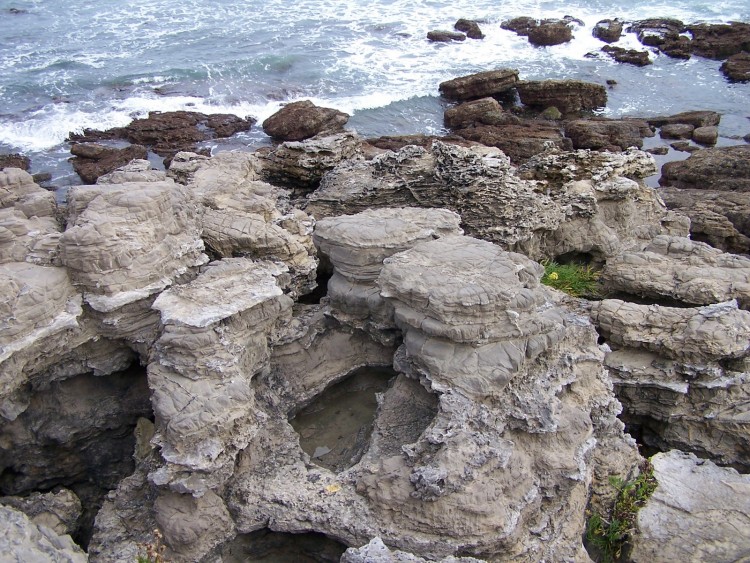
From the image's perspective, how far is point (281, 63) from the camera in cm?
2077

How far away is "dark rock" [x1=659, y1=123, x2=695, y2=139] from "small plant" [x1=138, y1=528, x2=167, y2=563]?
15.7 m

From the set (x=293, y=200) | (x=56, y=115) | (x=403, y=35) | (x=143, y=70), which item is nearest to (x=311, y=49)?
(x=403, y=35)

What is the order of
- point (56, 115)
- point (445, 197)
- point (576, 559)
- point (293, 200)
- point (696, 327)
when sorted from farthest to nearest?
point (56, 115), point (293, 200), point (445, 197), point (696, 327), point (576, 559)

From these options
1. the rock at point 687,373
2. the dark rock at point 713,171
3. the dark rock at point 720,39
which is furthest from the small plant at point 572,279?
the dark rock at point 720,39

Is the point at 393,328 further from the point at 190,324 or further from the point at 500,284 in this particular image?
the point at 190,324

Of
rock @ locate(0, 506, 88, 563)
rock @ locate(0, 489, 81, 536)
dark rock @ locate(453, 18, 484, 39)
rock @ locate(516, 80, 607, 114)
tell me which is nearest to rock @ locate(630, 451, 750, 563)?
rock @ locate(0, 506, 88, 563)

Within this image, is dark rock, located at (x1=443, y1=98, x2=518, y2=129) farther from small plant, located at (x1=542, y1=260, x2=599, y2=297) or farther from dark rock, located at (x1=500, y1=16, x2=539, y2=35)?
dark rock, located at (x1=500, y1=16, x2=539, y2=35)

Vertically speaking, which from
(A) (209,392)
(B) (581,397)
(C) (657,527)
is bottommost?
(C) (657,527)

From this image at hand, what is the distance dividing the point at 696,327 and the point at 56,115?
1618 cm

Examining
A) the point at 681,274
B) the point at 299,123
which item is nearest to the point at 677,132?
the point at 299,123

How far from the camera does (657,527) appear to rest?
14.1 ft

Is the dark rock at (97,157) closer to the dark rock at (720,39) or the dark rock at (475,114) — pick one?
the dark rock at (475,114)

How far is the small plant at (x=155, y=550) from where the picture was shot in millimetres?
4012

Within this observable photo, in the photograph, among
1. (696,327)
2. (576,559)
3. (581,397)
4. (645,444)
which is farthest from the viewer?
(645,444)
